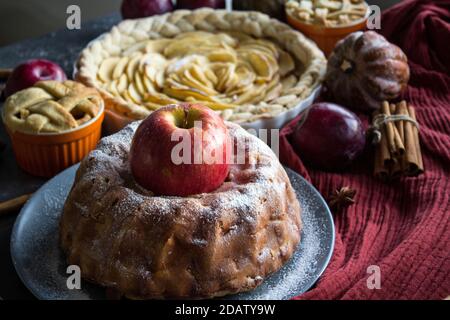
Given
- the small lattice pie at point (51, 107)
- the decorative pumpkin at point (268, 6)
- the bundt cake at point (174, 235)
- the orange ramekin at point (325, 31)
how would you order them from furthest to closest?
the decorative pumpkin at point (268, 6)
the orange ramekin at point (325, 31)
the small lattice pie at point (51, 107)
the bundt cake at point (174, 235)

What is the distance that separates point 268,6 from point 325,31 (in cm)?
31

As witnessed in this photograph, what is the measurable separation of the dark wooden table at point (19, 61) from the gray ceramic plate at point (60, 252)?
0.08 m

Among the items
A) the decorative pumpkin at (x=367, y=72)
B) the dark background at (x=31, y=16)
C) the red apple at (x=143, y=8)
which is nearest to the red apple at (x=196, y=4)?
the red apple at (x=143, y=8)

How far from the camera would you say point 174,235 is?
1161mm

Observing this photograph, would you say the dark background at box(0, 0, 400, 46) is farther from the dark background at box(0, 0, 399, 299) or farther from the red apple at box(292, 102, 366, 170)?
the red apple at box(292, 102, 366, 170)

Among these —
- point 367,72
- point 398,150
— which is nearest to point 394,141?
point 398,150

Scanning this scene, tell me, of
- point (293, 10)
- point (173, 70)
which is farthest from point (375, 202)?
point (293, 10)

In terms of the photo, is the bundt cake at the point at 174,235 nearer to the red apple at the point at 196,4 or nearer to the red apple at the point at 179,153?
the red apple at the point at 179,153

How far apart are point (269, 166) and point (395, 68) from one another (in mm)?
764

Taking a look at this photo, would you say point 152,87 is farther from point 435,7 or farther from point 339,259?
point 435,7

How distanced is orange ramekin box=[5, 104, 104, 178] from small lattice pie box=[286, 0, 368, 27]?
928 mm

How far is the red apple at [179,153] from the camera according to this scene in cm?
119

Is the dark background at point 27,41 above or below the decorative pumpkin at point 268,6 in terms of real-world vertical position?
below

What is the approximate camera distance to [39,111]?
1610 millimetres
